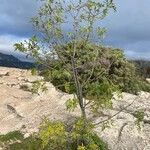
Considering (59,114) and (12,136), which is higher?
(59,114)

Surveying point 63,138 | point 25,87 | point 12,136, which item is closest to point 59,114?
point 12,136

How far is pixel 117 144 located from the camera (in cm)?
2453

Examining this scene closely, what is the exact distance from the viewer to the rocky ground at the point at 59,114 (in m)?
24.8

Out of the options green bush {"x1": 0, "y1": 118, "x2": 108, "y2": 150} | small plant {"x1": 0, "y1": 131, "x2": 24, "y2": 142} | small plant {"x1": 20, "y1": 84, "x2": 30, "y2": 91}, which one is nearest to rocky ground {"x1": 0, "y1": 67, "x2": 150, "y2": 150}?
small plant {"x1": 20, "y1": 84, "x2": 30, "y2": 91}

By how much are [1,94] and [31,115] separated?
14.7 feet

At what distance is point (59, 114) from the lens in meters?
27.4

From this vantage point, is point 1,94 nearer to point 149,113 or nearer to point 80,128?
point 149,113

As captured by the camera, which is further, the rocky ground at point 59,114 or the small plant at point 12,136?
the small plant at point 12,136

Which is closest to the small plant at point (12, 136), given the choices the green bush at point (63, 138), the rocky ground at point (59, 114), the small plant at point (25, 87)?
the rocky ground at point (59, 114)

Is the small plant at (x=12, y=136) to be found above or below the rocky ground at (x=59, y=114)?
below

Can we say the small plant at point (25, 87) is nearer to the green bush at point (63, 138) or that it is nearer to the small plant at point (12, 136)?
the small plant at point (12, 136)

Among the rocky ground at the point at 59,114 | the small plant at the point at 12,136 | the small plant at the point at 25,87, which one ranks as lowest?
the small plant at the point at 12,136

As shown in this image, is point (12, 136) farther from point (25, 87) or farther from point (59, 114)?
point (25, 87)

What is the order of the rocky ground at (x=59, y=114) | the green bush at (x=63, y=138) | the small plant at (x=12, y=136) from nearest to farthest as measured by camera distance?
the green bush at (x=63, y=138)
the rocky ground at (x=59, y=114)
the small plant at (x=12, y=136)
